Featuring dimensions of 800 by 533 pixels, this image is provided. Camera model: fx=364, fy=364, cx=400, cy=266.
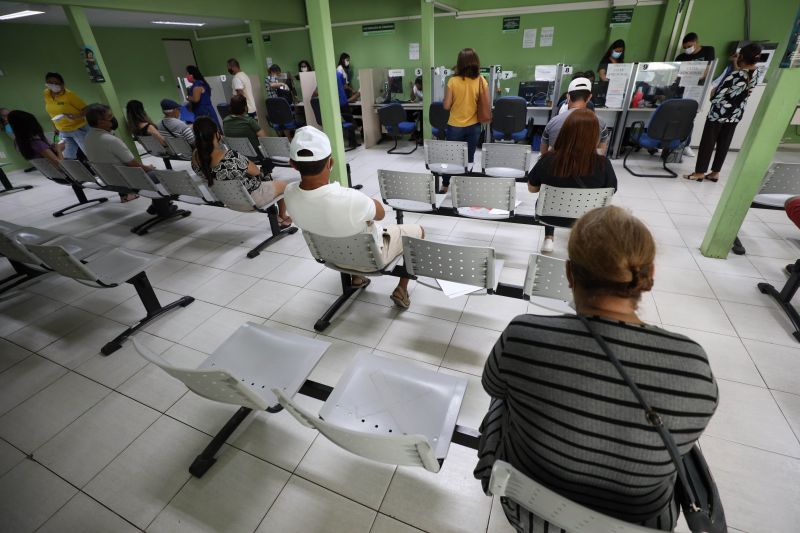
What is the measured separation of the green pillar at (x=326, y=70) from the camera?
337 cm

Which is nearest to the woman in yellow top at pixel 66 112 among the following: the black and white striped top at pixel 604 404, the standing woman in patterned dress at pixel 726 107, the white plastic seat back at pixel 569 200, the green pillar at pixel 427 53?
the green pillar at pixel 427 53

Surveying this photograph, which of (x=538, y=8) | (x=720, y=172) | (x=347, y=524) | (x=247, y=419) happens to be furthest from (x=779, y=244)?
(x=538, y=8)

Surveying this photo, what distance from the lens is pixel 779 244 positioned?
3.18 meters

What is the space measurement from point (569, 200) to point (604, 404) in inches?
82.4

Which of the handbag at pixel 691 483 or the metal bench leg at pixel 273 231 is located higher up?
the handbag at pixel 691 483

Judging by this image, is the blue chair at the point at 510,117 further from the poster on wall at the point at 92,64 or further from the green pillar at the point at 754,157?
the poster on wall at the point at 92,64

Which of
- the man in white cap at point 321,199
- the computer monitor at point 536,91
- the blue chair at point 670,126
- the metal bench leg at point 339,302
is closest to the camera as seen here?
the man in white cap at point 321,199

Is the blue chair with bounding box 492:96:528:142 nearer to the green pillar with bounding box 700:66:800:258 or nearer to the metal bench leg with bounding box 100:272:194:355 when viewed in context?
the green pillar with bounding box 700:66:800:258

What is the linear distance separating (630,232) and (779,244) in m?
3.68

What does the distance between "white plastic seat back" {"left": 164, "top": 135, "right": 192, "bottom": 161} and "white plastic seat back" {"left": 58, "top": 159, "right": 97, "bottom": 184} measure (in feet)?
3.79

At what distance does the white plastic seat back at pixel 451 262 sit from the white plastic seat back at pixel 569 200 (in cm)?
96

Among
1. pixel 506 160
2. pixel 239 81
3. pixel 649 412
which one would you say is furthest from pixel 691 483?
pixel 239 81

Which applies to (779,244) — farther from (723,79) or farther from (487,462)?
(487,462)

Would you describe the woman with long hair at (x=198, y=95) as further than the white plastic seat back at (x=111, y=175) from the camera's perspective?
Yes
